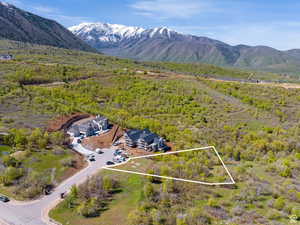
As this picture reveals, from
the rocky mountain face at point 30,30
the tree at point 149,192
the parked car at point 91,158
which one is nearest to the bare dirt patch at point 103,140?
the parked car at point 91,158

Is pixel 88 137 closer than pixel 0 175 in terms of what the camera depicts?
No

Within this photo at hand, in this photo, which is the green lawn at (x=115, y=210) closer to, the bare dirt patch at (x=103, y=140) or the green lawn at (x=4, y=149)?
the bare dirt patch at (x=103, y=140)

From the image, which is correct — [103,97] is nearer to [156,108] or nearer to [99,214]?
[156,108]

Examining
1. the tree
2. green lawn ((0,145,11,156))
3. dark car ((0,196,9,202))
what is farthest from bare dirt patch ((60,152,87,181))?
the tree

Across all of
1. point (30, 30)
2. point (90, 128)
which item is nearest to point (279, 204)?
point (90, 128)

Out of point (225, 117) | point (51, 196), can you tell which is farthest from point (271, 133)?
point (51, 196)

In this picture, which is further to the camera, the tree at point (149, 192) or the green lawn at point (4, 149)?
the green lawn at point (4, 149)

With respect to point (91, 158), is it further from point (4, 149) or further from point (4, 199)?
point (4, 149)
